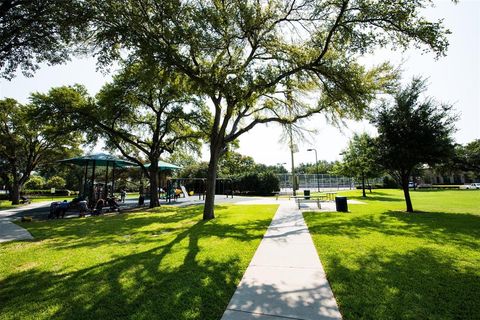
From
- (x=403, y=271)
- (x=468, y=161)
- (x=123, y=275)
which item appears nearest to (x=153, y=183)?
(x=123, y=275)

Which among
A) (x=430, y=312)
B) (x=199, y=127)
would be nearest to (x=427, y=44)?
(x=430, y=312)

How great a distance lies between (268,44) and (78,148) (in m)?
30.5

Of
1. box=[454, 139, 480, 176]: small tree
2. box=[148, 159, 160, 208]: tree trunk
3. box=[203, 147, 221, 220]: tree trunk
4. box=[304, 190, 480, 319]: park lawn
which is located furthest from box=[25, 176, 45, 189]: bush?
box=[454, 139, 480, 176]: small tree

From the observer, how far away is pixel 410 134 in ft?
47.8

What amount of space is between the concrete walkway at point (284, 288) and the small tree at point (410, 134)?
36.4 feet

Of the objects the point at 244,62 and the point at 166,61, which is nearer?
the point at 166,61

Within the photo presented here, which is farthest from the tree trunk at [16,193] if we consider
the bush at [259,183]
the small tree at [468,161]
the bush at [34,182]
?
the small tree at [468,161]

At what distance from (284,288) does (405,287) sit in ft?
6.56

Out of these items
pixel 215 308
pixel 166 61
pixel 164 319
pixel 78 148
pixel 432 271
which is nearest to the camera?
pixel 164 319

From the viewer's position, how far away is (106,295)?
418 cm

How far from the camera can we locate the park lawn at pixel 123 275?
3721 millimetres

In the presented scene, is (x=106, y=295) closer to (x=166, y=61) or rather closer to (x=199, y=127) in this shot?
(x=166, y=61)

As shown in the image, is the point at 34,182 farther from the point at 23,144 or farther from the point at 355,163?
the point at 355,163

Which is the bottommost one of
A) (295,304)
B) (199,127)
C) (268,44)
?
(295,304)
